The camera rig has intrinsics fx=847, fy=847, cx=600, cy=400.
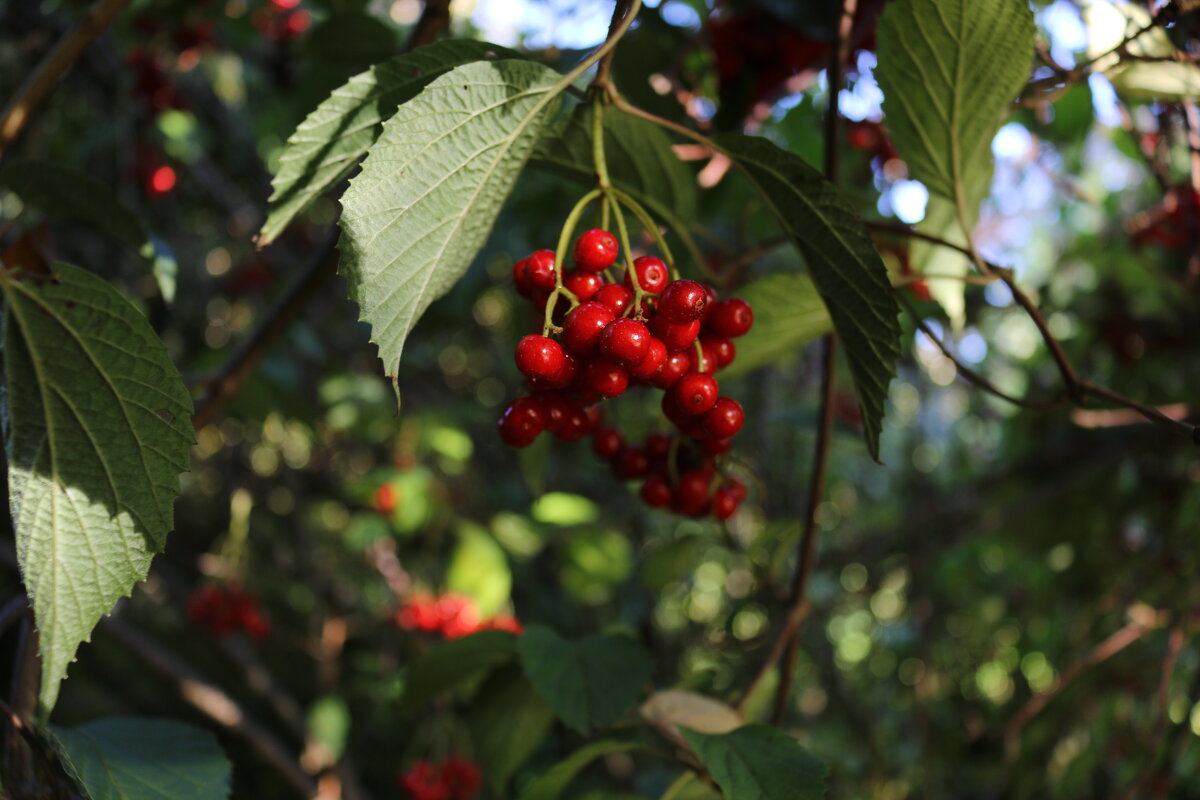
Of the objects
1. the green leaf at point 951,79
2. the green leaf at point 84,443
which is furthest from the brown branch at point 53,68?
the green leaf at point 951,79

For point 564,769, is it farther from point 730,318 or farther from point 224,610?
point 224,610

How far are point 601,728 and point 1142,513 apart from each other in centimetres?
227

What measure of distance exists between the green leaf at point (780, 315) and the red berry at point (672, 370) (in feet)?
1.01

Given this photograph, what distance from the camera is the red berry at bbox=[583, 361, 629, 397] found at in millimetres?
796

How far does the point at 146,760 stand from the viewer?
988 mm

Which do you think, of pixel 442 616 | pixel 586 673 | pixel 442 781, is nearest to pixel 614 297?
pixel 586 673

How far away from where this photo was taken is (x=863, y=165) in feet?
7.21

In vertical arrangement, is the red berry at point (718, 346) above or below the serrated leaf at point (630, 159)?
below

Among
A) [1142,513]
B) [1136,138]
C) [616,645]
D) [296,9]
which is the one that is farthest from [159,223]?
[1142,513]

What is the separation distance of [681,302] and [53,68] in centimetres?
91

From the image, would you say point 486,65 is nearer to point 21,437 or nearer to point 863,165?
point 21,437

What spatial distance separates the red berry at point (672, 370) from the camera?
84cm

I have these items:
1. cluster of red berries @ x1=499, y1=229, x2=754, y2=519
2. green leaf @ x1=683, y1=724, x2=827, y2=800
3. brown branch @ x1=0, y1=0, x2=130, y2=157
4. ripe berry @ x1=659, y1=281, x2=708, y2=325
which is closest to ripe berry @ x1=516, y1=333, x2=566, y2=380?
cluster of red berries @ x1=499, y1=229, x2=754, y2=519

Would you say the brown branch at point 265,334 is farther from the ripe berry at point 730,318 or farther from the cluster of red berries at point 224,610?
the cluster of red berries at point 224,610
